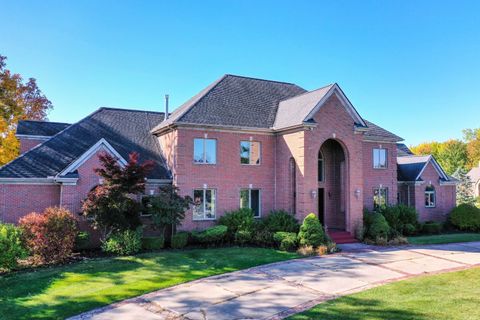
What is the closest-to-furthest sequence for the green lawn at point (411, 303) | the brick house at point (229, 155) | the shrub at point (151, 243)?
the green lawn at point (411, 303) → the shrub at point (151, 243) → the brick house at point (229, 155)

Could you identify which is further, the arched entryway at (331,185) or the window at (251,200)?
the arched entryway at (331,185)

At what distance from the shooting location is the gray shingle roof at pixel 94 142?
18.3 m

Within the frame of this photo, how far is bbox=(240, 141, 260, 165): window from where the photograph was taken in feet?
70.9

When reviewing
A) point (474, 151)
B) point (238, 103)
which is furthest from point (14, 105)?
point (474, 151)

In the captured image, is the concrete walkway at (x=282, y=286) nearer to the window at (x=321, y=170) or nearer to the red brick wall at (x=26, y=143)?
Result: the window at (x=321, y=170)

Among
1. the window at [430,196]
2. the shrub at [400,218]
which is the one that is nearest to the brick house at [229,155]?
the shrub at [400,218]

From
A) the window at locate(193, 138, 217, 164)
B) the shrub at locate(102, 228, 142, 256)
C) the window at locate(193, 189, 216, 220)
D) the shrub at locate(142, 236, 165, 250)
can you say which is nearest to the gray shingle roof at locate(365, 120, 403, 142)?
the window at locate(193, 138, 217, 164)

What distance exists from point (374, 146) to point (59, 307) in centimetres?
2207

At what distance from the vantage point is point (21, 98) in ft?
120

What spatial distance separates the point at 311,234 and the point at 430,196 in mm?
16077

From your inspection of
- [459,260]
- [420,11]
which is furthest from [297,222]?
[420,11]

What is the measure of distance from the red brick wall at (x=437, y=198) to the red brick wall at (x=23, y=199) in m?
25.4

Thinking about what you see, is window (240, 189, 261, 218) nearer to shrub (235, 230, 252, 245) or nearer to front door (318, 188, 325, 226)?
shrub (235, 230, 252, 245)

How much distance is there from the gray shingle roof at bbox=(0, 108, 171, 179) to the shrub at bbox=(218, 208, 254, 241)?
4248mm
